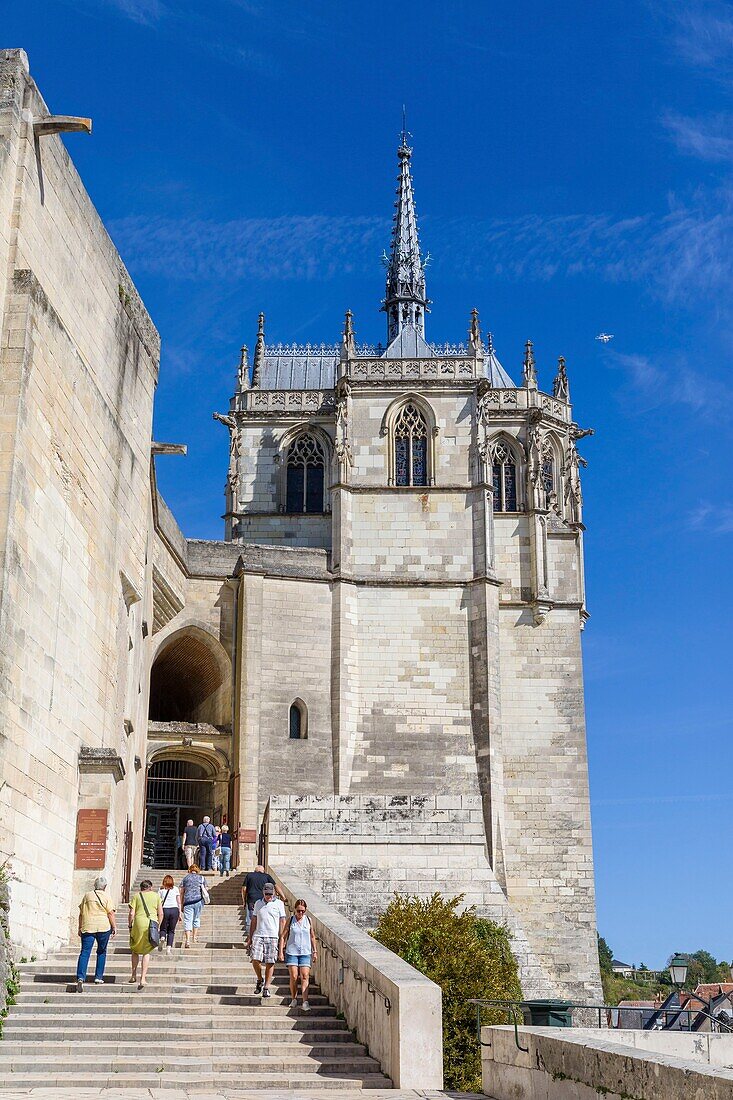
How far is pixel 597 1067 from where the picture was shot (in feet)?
24.6

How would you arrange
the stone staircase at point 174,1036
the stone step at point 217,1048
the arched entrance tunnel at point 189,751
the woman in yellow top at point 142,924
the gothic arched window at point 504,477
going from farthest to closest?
the gothic arched window at point 504,477, the arched entrance tunnel at point 189,751, the woman in yellow top at point 142,924, the stone step at point 217,1048, the stone staircase at point 174,1036

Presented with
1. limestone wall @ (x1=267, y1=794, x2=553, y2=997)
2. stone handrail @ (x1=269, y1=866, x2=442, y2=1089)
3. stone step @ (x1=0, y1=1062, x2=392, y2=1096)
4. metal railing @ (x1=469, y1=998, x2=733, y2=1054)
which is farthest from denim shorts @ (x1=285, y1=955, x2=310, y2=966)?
limestone wall @ (x1=267, y1=794, x2=553, y2=997)

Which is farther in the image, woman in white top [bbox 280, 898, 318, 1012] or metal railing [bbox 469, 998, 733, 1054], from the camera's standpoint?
woman in white top [bbox 280, 898, 318, 1012]

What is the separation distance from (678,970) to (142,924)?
5743mm

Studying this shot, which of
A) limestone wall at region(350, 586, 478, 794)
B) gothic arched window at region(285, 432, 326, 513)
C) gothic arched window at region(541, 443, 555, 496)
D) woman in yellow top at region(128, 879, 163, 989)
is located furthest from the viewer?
gothic arched window at region(541, 443, 555, 496)

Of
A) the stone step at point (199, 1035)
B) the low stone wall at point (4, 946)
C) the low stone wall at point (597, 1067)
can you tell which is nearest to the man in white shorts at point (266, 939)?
the stone step at point (199, 1035)

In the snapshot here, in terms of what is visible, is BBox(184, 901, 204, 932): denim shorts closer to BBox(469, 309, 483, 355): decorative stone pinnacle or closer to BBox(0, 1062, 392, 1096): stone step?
BBox(0, 1062, 392, 1096): stone step

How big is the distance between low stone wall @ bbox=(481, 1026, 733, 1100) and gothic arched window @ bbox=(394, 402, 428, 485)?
22627mm

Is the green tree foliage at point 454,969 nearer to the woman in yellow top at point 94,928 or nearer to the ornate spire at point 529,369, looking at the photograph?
the woman in yellow top at point 94,928

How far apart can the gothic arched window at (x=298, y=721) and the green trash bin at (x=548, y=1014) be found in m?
19.3

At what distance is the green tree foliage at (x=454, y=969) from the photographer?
1436 centimetres

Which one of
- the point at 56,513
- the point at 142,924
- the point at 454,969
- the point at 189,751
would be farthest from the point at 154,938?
the point at 189,751

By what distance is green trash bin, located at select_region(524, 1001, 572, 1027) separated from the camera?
31.7 feet

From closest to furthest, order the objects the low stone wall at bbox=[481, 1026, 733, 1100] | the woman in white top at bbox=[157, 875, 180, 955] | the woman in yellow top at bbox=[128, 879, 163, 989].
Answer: the low stone wall at bbox=[481, 1026, 733, 1100] < the woman in yellow top at bbox=[128, 879, 163, 989] < the woman in white top at bbox=[157, 875, 180, 955]
